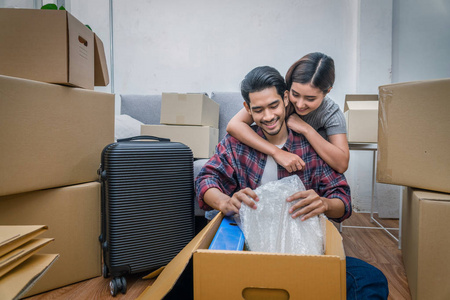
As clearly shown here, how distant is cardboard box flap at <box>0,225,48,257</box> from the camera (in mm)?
495

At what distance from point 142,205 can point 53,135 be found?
16.0 inches

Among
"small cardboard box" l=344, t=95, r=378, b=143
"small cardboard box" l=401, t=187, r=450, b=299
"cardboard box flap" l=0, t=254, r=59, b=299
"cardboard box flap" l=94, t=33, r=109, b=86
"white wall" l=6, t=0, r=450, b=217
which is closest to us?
"cardboard box flap" l=0, t=254, r=59, b=299

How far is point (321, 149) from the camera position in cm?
95

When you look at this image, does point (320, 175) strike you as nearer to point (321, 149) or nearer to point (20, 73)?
point (321, 149)

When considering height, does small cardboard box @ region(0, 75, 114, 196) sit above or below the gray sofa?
below

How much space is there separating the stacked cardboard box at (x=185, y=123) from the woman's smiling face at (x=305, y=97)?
2.72ft

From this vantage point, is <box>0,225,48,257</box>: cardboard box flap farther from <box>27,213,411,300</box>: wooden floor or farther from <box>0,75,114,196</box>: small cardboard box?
<box>27,213,411,300</box>: wooden floor

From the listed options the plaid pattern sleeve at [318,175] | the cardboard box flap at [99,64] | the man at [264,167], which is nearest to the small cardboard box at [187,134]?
the cardboard box flap at [99,64]

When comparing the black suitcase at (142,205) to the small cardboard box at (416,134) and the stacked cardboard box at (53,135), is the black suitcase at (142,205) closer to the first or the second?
the stacked cardboard box at (53,135)

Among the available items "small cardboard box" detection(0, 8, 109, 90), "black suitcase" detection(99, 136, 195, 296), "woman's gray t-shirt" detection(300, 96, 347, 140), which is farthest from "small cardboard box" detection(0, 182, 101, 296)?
"woman's gray t-shirt" detection(300, 96, 347, 140)

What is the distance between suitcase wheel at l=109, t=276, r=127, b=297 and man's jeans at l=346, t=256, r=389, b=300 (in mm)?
780

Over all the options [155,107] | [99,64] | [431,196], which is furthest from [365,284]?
[155,107]

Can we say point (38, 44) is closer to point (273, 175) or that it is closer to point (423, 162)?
point (273, 175)

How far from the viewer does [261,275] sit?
53 cm
